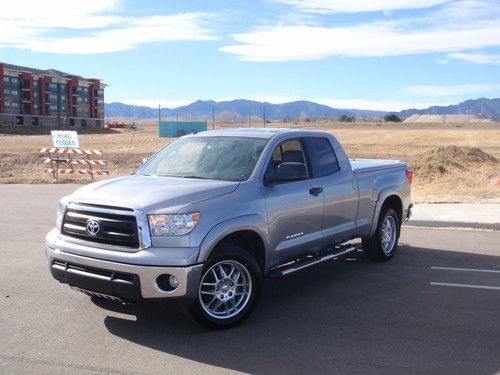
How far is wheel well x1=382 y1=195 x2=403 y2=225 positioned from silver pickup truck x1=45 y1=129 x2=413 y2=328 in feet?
4.04

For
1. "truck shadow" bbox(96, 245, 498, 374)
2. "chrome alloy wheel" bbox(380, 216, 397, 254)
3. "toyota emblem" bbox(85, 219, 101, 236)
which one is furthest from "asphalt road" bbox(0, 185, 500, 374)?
"toyota emblem" bbox(85, 219, 101, 236)

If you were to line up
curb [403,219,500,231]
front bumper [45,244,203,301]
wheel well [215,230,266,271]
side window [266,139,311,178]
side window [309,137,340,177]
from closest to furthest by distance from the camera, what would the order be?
1. front bumper [45,244,203,301]
2. wheel well [215,230,266,271]
3. side window [266,139,311,178]
4. side window [309,137,340,177]
5. curb [403,219,500,231]

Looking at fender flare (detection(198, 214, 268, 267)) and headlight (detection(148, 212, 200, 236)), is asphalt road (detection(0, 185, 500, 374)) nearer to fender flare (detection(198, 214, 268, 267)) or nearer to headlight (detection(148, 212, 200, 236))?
fender flare (detection(198, 214, 268, 267))

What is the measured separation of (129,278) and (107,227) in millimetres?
530

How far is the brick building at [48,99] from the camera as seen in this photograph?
111 metres

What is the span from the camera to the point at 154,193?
5.54 metres

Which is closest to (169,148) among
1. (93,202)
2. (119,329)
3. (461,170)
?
(93,202)

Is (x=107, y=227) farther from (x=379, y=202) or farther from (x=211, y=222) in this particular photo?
(x=379, y=202)

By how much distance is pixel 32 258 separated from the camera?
860 cm

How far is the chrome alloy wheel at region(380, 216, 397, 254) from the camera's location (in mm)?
8539

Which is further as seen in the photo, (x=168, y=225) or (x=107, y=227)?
(x=107, y=227)

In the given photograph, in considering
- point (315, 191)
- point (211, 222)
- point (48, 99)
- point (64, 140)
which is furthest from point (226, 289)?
point (48, 99)

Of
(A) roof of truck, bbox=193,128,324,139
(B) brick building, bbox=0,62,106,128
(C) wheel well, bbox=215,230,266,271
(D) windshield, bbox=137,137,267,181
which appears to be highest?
(B) brick building, bbox=0,62,106,128

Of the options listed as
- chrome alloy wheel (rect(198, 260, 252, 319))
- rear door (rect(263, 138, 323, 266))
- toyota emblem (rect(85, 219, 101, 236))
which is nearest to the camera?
toyota emblem (rect(85, 219, 101, 236))
